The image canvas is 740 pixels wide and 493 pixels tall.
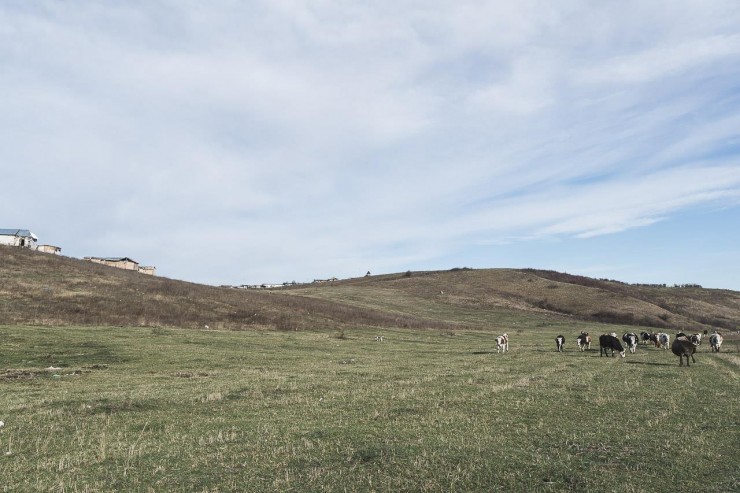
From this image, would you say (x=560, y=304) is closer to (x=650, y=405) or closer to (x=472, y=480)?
(x=650, y=405)

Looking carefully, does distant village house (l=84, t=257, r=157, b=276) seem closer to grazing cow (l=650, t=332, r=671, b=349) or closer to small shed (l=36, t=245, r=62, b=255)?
small shed (l=36, t=245, r=62, b=255)

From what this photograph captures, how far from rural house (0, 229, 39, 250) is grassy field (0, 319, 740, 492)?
94.7 meters

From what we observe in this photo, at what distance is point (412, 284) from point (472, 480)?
128 m

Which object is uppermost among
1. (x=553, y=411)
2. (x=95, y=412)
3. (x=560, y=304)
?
(x=560, y=304)

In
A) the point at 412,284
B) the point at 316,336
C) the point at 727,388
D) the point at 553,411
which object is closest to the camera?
the point at 553,411

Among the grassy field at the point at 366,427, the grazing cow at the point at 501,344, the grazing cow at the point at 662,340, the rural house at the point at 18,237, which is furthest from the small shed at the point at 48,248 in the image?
the grazing cow at the point at 662,340

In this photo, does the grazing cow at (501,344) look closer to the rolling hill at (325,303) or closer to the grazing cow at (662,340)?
the grazing cow at (662,340)

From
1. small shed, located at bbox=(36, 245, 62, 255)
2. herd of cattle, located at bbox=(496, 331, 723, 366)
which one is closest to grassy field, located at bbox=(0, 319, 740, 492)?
herd of cattle, located at bbox=(496, 331, 723, 366)

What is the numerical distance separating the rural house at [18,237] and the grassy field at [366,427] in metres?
94.7

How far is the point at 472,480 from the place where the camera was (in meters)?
10.0

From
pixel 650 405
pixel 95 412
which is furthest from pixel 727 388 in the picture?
pixel 95 412

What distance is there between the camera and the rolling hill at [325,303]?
52938 millimetres

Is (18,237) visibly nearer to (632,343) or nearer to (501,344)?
(501,344)

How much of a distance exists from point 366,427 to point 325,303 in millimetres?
68713
